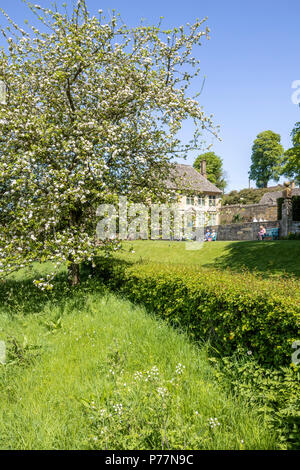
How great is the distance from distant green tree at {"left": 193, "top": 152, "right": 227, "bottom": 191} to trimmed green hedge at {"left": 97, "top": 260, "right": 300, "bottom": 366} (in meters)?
70.9

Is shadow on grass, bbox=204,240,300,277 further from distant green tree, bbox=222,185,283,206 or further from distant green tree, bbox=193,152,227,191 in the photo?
distant green tree, bbox=193,152,227,191

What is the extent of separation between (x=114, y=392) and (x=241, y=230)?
2499cm

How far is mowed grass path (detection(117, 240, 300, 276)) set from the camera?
12.3 metres

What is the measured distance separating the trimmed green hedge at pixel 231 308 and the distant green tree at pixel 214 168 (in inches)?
2790

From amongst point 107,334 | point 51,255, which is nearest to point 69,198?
point 51,255

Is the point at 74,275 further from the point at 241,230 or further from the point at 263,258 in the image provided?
the point at 241,230

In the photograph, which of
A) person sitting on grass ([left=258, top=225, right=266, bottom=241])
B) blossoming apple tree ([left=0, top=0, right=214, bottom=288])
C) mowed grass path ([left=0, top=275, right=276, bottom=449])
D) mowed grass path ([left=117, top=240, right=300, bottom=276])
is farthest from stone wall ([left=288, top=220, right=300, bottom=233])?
mowed grass path ([left=0, top=275, right=276, bottom=449])

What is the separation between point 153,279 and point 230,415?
3572 mm

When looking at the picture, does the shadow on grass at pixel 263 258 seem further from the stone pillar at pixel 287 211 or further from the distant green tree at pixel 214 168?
the distant green tree at pixel 214 168

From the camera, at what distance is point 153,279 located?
689 cm

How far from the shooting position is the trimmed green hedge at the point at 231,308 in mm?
4113

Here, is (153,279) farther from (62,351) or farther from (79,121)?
(79,121)

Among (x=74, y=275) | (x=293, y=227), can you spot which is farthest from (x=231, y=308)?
(x=293, y=227)
